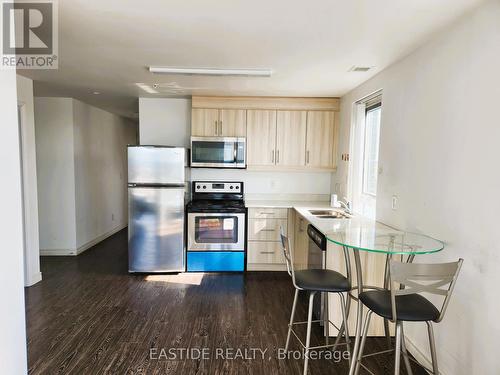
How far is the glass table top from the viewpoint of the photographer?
1822mm

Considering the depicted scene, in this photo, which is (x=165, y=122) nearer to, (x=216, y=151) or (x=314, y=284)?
(x=216, y=151)

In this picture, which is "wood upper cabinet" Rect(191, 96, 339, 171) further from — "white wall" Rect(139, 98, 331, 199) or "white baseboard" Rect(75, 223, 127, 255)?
"white baseboard" Rect(75, 223, 127, 255)

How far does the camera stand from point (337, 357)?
235 centimetres

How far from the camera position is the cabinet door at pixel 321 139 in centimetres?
419

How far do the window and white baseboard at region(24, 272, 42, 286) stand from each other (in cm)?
385

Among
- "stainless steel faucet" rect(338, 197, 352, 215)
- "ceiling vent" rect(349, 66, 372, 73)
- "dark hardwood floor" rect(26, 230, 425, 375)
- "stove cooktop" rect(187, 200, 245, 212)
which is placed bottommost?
"dark hardwood floor" rect(26, 230, 425, 375)

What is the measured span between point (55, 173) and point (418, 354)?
15.8 ft

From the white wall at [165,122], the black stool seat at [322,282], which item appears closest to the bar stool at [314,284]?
the black stool seat at [322,282]

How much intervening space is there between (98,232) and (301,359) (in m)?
4.29

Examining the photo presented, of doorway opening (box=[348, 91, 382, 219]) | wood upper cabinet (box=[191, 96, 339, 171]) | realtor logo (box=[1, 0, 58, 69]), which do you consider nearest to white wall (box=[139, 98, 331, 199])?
wood upper cabinet (box=[191, 96, 339, 171])

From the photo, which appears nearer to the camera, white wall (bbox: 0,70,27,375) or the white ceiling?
white wall (bbox: 0,70,27,375)

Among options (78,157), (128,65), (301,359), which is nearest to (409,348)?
(301,359)

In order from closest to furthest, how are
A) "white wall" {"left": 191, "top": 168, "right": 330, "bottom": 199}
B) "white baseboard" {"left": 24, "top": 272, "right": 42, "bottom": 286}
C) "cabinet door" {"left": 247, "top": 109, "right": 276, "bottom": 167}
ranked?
"white baseboard" {"left": 24, "top": 272, "right": 42, "bottom": 286} → "cabinet door" {"left": 247, "top": 109, "right": 276, "bottom": 167} → "white wall" {"left": 191, "top": 168, "right": 330, "bottom": 199}

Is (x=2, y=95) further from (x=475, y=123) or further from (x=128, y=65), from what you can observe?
(x=475, y=123)
